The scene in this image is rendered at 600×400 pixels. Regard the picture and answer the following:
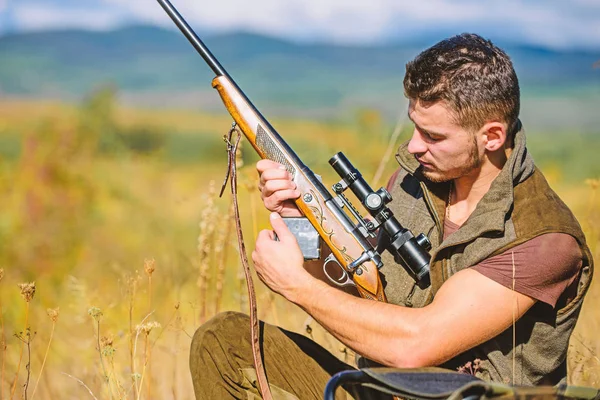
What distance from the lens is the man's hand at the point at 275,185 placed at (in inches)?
148

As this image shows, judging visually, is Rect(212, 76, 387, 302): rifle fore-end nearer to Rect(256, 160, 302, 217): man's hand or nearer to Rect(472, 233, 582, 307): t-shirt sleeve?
Rect(256, 160, 302, 217): man's hand

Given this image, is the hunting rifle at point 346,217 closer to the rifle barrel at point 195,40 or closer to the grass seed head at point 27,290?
the rifle barrel at point 195,40

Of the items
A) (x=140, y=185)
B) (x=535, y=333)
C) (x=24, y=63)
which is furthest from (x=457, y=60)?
(x=24, y=63)

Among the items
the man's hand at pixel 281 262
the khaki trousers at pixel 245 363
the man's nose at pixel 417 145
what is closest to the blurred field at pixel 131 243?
the khaki trousers at pixel 245 363

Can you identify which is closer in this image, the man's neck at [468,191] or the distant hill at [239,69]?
the man's neck at [468,191]

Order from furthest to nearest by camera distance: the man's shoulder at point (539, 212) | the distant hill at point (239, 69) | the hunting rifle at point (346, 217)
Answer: the distant hill at point (239, 69)
the hunting rifle at point (346, 217)
the man's shoulder at point (539, 212)

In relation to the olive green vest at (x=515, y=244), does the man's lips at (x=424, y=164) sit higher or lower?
higher

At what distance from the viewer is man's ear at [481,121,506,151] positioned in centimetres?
344

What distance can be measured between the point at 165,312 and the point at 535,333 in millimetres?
4766

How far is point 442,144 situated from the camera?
3469mm

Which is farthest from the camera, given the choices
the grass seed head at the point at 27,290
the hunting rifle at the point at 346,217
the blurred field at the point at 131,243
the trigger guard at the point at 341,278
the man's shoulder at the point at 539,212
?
the blurred field at the point at 131,243

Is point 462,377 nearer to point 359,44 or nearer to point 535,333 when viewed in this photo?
point 535,333

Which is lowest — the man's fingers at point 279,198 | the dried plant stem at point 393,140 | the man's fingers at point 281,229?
the man's fingers at point 281,229

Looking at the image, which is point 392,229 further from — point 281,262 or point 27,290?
point 27,290
